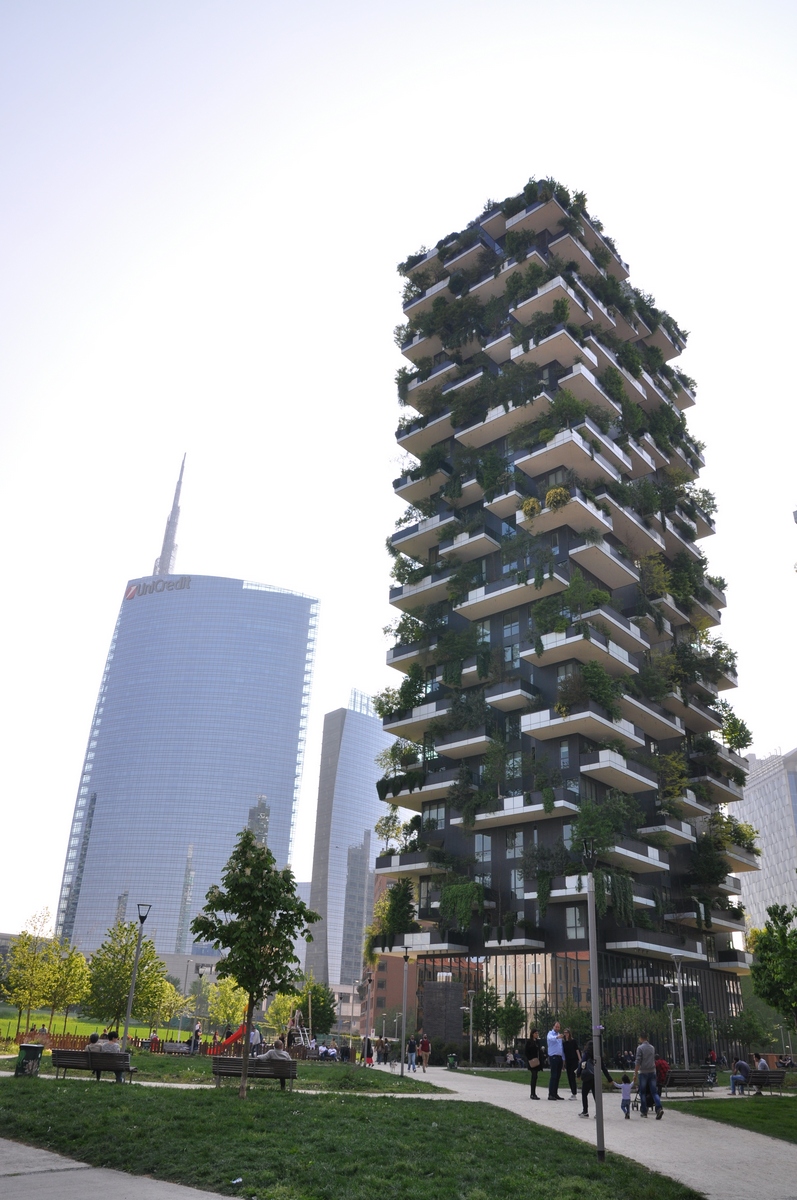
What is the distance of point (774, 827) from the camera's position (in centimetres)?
16725

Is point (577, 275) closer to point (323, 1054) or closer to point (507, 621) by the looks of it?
point (507, 621)

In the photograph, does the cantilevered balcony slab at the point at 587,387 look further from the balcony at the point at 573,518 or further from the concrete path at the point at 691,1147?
the concrete path at the point at 691,1147

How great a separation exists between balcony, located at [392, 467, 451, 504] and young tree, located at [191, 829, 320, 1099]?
49396mm

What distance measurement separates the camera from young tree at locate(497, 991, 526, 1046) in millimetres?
50188

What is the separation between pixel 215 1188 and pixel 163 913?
191066 mm

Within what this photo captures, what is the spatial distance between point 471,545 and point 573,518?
787 cm

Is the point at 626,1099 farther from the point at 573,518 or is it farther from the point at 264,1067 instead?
the point at 573,518

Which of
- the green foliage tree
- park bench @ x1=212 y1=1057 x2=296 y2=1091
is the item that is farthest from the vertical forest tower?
park bench @ x1=212 y1=1057 x2=296 y2=1091

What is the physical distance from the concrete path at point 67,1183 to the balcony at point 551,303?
61.9 m

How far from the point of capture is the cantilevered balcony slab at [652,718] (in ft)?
200

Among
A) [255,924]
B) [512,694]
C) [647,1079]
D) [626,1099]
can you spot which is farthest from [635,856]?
[255,924]

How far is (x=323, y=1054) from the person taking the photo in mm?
50188

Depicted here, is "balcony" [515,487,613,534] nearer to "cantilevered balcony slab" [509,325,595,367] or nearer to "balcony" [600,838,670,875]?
"cantilevered balcony slab" [509,325,595,367]

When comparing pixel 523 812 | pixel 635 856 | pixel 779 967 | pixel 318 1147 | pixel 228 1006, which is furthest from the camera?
pixel 228 1006
